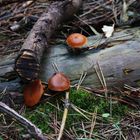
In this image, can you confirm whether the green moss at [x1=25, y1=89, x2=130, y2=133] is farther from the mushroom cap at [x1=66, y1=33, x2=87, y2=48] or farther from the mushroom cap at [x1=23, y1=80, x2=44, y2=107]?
the mushroom cap at [x1=66, y1=33, x2=87, y2=48]

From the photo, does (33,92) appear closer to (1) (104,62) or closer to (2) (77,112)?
(2) (77,112)

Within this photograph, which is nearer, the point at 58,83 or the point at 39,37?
the point at 58,83

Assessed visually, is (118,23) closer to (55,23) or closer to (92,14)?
(92,14)

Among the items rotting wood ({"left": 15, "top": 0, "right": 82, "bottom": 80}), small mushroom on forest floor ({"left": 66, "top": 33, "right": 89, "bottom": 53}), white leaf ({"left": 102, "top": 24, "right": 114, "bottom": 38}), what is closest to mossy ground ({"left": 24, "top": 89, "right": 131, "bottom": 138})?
rotting wood ({"left": 15, "top": 0, "right": 82, "bottom": 80})

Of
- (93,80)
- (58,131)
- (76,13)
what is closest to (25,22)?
(76,13)

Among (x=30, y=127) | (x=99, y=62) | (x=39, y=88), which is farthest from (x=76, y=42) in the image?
(x=30, y=127)

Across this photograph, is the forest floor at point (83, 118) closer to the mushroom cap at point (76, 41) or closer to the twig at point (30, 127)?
the twig at point (30, 127)
